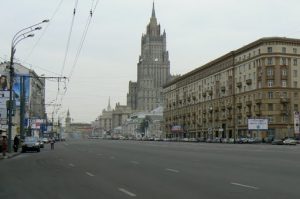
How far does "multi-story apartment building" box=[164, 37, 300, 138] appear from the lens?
113625 millimetres

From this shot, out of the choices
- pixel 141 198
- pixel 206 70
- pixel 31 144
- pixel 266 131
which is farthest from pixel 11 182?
pixel 206 70

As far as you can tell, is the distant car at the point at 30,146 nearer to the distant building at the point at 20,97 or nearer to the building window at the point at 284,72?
the distant building at the point at 20,97

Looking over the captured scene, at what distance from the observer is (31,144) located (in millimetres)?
55625

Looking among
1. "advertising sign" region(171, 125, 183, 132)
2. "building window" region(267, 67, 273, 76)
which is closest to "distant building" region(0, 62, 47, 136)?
"advertising sign" region(171, 125, 183, 132)

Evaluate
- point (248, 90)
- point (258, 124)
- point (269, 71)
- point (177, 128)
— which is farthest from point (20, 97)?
point (177, 128)

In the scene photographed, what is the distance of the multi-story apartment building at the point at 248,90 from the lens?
4473 inches

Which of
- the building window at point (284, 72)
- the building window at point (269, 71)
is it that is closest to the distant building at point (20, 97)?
the building window at point (269, 71)

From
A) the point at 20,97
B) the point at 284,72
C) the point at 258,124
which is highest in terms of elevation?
the point at 284,72

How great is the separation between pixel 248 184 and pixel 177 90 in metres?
164

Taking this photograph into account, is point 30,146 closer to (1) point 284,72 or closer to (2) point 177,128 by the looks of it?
(1) point 284,72

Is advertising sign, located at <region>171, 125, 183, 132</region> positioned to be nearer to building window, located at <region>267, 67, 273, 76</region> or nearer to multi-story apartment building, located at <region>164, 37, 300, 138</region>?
multi-story apartment building, located at <region>164, 37, 300, 138</region>

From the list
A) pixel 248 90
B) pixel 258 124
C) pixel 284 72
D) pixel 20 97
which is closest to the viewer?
pixel 20 97

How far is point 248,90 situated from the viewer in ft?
400

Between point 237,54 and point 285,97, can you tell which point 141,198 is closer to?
point 285,97
